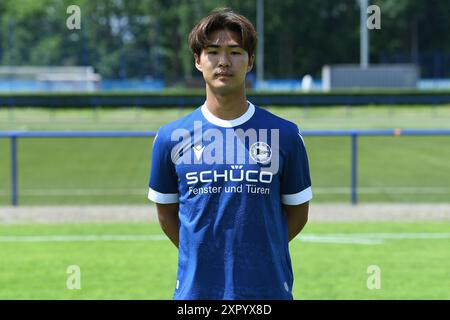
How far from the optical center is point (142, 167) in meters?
19.1

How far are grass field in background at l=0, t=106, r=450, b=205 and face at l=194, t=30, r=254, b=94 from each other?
1061 centimetres

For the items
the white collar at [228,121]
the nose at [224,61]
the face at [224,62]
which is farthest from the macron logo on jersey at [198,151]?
the nose at [224,61]

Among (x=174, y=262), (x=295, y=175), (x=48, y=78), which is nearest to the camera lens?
(x=295, y=175)

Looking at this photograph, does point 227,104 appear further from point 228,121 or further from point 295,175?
point 295,175

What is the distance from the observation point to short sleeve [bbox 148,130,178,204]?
3469 millimetres

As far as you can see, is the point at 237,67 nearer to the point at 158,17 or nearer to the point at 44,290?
the point at 44,290

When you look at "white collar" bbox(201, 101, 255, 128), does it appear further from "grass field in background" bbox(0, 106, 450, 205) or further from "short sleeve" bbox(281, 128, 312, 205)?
"grass field in background" bbox(0, 106, 450, 205)

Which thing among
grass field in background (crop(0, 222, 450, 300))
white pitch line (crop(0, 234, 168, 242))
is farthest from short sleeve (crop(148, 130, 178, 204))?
white pitch line (crop(0, 234, 168, 242))

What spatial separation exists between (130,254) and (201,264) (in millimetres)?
6273

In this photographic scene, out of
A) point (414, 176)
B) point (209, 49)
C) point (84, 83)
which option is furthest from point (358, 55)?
point (209, 49)

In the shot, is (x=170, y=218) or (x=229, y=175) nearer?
(x=229, y=175)

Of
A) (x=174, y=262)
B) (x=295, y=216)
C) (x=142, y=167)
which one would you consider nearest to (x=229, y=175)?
(x=295, y=216)

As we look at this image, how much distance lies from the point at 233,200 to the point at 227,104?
15.6 inches

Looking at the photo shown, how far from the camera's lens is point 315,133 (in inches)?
522
